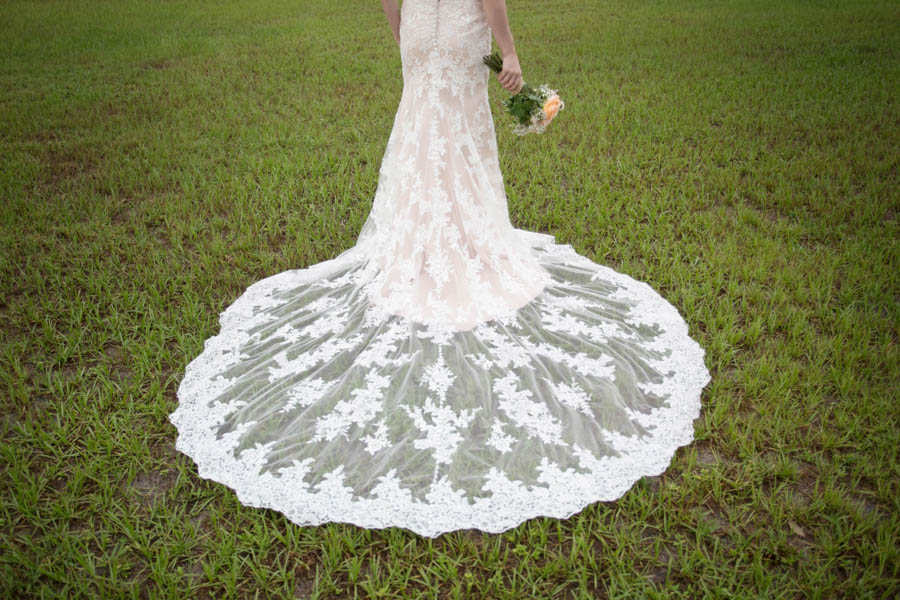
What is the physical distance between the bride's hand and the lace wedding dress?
0.66ft

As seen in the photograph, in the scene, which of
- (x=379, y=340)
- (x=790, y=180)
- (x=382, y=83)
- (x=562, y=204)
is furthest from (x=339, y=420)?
(x=382, y=83)

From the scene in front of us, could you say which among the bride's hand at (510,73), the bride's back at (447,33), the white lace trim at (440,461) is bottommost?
the white lace trim at (440,461)

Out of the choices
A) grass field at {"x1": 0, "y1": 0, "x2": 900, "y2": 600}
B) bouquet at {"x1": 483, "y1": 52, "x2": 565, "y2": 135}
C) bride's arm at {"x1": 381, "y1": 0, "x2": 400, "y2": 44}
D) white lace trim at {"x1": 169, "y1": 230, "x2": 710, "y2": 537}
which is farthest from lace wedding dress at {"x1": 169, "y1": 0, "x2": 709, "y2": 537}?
bride's arm at {"x1": 381, "y1": 0, "x2": 400, "y2": 44}

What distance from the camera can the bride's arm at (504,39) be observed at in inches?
118

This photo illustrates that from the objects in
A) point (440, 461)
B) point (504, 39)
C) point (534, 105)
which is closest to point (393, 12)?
point (504, 39)

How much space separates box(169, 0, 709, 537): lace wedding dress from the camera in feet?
7.85

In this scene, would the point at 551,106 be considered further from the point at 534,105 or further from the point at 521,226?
the point at 521,226

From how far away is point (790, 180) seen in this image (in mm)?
5133

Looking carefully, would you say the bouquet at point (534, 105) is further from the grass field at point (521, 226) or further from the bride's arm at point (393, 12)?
the grass field at point (521, 226)

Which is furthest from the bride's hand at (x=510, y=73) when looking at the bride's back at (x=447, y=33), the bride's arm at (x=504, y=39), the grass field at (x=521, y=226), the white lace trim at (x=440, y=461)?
the white lace trim at (x=440, y=461)

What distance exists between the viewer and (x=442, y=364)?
2994mm

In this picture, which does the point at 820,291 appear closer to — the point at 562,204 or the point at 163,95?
the point at 562,204

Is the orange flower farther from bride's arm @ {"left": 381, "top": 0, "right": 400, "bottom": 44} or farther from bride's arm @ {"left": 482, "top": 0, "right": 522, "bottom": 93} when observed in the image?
bride's arm @ {"left": 381, "top": 0, "right": 400, "bottom": 44}

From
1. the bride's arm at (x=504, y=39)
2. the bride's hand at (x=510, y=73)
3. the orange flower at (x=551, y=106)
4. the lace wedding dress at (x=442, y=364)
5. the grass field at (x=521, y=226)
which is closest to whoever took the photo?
the grass field at (x=521, y=226)
